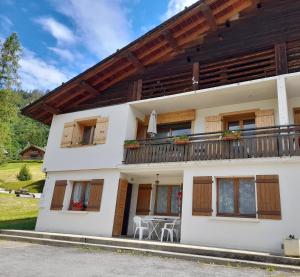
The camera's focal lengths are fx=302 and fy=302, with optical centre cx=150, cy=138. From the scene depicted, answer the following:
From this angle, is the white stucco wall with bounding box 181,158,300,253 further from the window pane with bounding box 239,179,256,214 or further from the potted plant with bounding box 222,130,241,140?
the potted plant with bounding box 222,130,241,140

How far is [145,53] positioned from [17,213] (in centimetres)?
1264

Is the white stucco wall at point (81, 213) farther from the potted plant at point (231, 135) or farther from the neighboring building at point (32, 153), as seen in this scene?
the neighboring building at point (32, 153)

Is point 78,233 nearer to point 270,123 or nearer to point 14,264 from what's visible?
point 14,264

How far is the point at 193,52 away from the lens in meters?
13.0

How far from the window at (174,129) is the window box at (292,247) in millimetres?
6513

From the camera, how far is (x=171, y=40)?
12.9 meters

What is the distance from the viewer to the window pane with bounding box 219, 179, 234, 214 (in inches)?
389

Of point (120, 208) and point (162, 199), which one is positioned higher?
point (162, 199)

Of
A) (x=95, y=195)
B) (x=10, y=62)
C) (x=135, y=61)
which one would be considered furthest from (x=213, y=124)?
(x=10, y=62)

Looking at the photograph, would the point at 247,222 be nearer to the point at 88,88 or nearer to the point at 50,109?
the point at 88,88

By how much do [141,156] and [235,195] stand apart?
4.01 meters

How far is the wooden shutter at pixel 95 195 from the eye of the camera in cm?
1216

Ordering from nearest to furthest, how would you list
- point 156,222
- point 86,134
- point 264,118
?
point 264,118 < point 156,222 < point 86,134

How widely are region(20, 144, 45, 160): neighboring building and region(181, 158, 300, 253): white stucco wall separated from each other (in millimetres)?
48544
